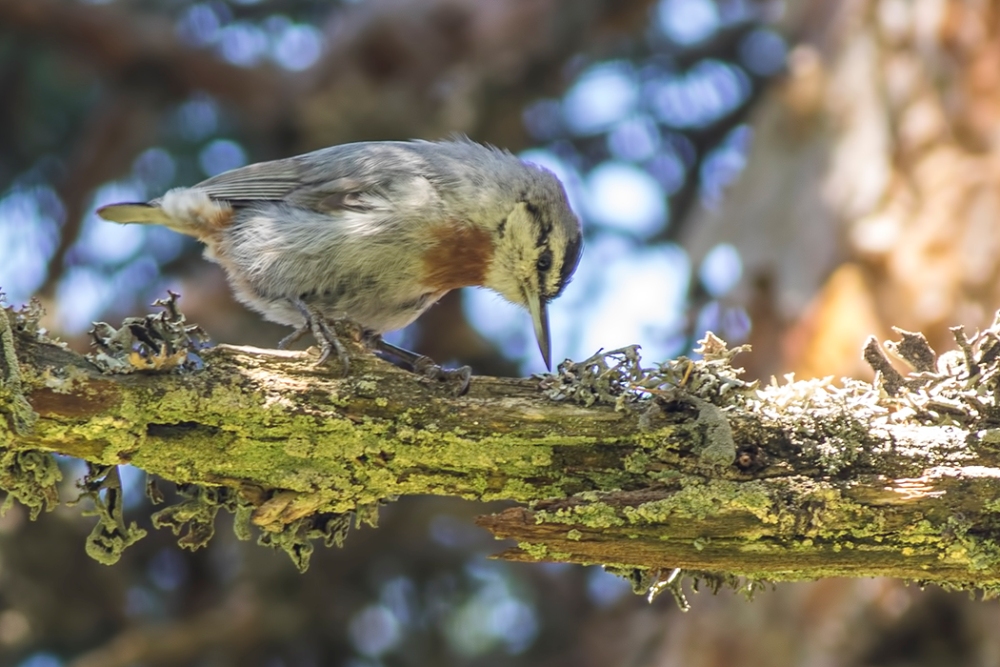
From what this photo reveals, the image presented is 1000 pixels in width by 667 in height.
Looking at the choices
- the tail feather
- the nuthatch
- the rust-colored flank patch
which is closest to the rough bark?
the nuthatch

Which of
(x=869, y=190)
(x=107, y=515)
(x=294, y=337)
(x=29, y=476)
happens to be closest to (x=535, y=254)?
(x=294, y=337)

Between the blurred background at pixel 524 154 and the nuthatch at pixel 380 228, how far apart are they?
1712 mm

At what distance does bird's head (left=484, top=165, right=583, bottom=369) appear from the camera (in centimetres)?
408

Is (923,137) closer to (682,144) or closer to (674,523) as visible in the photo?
(682,144)

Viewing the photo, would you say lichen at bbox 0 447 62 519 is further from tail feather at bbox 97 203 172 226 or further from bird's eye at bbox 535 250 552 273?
bird's eye at bbox 535 250 552 273

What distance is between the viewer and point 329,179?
13.5 ft

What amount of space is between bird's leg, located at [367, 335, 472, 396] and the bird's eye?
655mm

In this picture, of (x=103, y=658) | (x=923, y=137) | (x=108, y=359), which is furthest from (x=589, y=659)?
(x=108, y=359)

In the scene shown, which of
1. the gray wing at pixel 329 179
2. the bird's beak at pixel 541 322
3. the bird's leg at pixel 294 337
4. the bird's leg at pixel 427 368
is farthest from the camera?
the bird's beak at pixel 541 322

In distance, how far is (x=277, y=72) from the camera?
6414 millimetres

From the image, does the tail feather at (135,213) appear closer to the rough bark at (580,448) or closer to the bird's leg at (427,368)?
the bird's leg at (427,368)

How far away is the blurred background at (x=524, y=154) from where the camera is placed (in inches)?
210

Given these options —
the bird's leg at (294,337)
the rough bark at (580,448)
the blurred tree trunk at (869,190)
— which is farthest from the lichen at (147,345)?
the blurred tree trunk at (869,190)

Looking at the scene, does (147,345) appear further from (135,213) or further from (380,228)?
(135,213)
